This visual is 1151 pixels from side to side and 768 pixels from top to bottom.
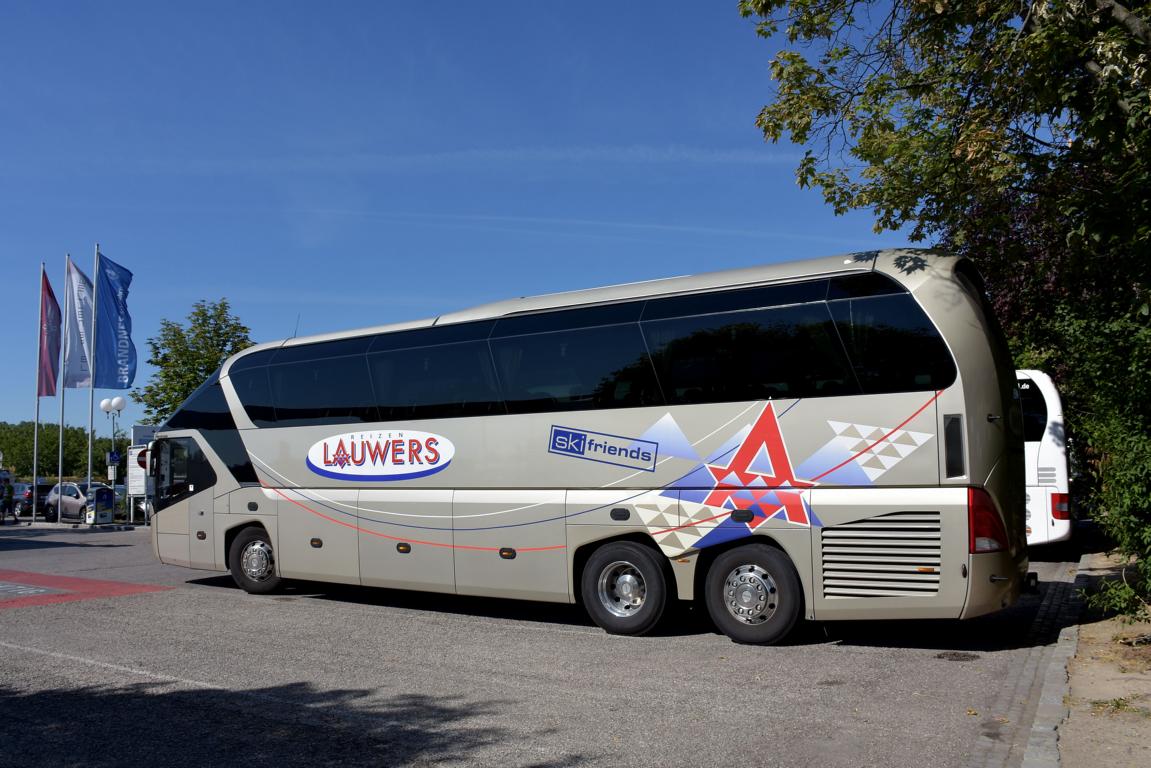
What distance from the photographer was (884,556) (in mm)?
9164

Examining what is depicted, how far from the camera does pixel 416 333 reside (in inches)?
497

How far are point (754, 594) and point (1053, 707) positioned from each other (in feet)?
11.1

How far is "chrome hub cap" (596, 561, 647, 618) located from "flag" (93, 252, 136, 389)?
2919 centimetres

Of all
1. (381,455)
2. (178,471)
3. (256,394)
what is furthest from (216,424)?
(381,455)

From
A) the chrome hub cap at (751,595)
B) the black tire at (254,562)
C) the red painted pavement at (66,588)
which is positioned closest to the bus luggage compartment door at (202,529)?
the black tire at (254,562)

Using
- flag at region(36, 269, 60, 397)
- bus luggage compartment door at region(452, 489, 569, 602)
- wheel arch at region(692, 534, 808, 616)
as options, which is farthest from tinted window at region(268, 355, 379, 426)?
flag at region(36, 269, 60, 397)

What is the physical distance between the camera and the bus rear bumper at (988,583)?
8.78 metres

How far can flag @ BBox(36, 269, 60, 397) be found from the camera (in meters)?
37.9

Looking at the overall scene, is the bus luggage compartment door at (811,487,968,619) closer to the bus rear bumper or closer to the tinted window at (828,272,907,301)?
the bus rear bumper

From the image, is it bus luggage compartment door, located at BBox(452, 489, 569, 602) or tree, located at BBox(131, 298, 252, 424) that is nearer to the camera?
bus luggage compartment door, located at BBox(452, 489, 569, 602)

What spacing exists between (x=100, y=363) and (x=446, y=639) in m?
28.9

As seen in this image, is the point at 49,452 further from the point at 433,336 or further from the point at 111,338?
the point at 433,336

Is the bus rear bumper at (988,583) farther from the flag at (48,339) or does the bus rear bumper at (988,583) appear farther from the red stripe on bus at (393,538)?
the flag at (48,339)

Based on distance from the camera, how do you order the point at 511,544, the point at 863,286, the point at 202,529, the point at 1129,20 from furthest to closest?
the point at 202,529
the point at 511,544
the point at 863,286
the point at 1129,20
